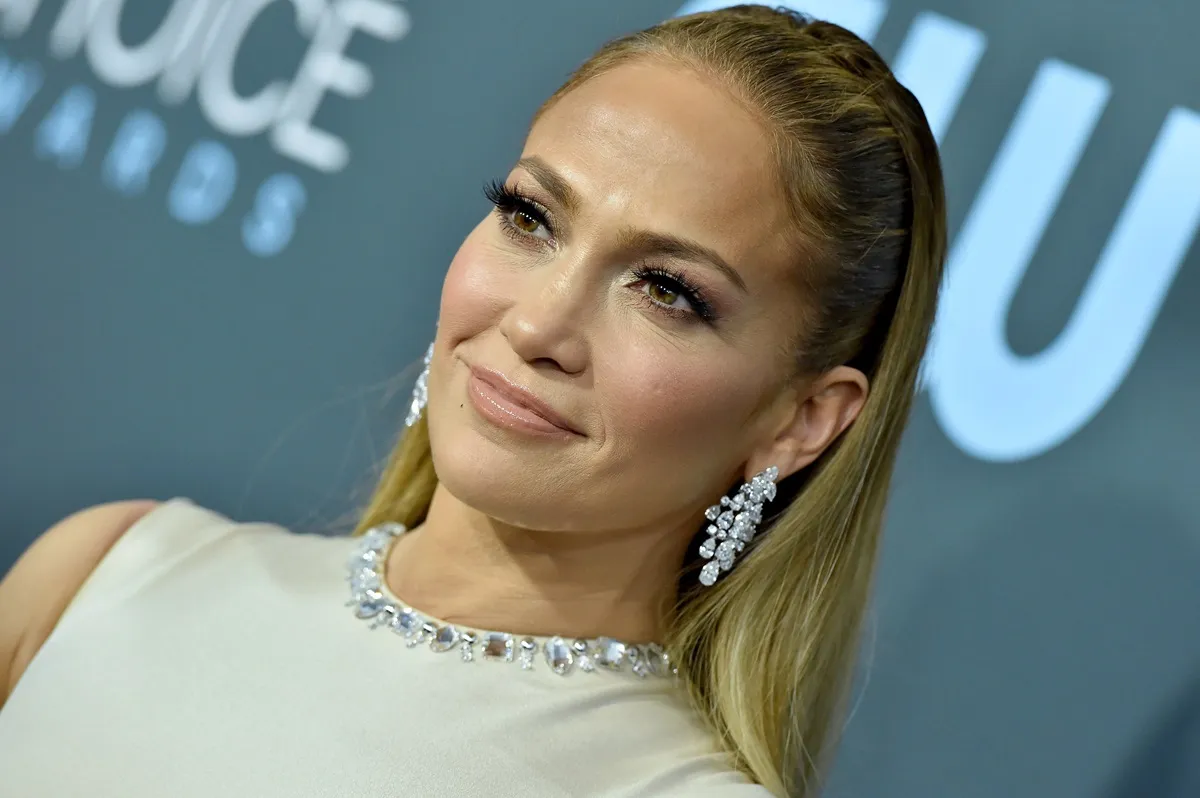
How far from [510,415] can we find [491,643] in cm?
27

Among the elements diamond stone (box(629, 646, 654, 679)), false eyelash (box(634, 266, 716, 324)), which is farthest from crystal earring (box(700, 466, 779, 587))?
false eyelash (box(634, 266, 716, 324))

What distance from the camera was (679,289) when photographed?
1.33 metres

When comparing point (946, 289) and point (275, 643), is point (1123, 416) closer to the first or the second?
point (946, 289)

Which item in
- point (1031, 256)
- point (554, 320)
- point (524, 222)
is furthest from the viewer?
point (1031, 256)

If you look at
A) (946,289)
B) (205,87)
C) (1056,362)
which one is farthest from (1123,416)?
(205,87)

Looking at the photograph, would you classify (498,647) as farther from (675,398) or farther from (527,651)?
(675,398)

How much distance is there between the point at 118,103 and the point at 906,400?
1.38 metres

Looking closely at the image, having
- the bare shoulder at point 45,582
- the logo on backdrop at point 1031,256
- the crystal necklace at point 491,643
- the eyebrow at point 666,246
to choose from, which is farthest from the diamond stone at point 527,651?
the logo on backdrop at point 1031,256

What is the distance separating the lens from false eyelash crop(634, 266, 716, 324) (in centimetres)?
132

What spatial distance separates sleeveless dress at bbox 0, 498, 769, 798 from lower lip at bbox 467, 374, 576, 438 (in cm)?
27

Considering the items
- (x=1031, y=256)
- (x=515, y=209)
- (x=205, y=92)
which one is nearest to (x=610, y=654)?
(x=515, y=209)

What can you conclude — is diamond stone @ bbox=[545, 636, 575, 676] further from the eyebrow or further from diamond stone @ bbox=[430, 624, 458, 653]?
the eyebrow

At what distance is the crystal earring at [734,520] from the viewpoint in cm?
144

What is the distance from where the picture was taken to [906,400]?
1.52m
